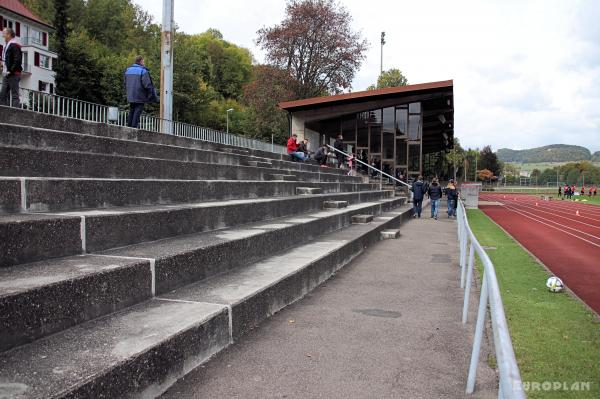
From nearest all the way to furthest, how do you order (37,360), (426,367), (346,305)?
(37,360) < (426,367) < (346,305)

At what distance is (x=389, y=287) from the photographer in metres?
7.12

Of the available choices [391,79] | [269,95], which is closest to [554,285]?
[269,95]

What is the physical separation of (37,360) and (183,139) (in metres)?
9.17

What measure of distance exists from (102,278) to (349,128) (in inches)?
1040

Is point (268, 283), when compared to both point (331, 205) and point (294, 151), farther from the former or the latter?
point (294, 151)

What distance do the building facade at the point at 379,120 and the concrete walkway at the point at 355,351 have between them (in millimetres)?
20340

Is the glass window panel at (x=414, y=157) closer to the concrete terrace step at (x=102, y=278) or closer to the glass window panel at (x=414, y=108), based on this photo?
the glass window panel at (x=414, y=108)

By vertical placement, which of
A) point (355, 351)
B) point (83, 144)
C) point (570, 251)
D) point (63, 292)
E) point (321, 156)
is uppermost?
point (321, 156)

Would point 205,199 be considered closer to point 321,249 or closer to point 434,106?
point 321,249

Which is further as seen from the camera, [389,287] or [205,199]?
[205,199]

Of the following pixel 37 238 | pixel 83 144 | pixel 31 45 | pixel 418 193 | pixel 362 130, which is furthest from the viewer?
pixel 31 45

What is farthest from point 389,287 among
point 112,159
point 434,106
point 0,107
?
point 434,106

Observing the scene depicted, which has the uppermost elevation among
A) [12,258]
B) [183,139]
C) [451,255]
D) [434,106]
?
[434,106]

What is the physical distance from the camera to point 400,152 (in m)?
28.6
